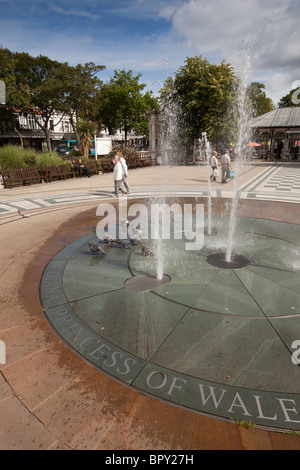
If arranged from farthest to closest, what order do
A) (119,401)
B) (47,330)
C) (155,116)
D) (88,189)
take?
(155,116), (88,189), (47,330), (119,401)

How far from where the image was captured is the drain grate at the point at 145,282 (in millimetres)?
4543

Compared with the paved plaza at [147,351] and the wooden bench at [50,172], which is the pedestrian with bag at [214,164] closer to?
the wooden bench at [50,172]

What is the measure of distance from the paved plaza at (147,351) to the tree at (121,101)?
42576 mm

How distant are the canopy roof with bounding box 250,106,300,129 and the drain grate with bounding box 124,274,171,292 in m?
29.0

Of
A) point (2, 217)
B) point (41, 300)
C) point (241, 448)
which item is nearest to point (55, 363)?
point (41, 300)

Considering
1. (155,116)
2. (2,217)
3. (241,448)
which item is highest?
(155,116)

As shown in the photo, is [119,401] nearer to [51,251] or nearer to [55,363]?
[55,363]

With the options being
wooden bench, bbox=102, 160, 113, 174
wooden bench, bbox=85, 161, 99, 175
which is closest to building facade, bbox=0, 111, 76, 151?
wooden bench, bbox=102, 160, 113, 174

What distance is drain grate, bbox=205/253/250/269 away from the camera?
206 inches

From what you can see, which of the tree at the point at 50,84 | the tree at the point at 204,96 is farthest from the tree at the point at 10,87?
the tree at the point at 204,96

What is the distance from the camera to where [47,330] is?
359 cm

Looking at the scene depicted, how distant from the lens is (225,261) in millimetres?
5441

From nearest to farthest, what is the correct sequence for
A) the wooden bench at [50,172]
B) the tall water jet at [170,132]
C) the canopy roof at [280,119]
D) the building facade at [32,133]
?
the wooden bench at [50,172], the tall water jet at [170,132], the canopy roof at [280,119], the building facade at [32,133]

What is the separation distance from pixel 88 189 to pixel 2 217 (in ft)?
17.8
